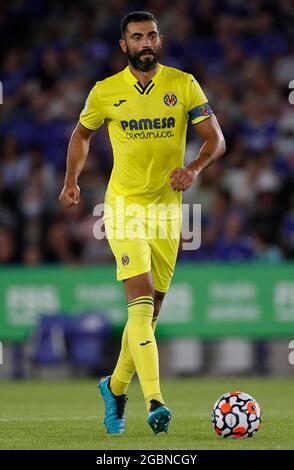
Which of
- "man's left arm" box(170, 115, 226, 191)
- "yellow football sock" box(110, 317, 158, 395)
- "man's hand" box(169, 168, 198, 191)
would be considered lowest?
"yellow football sock" box(110, 317, 158, 395)

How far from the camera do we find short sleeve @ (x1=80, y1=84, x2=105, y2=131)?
291 inches

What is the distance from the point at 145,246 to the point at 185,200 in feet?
25.5

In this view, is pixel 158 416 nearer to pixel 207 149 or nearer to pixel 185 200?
pixel 207 149

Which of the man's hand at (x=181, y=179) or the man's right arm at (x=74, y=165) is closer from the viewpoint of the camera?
the man's hand at (x=181, y=179)

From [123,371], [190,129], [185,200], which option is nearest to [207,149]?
[123,371]

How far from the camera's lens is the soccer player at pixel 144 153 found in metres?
7.20

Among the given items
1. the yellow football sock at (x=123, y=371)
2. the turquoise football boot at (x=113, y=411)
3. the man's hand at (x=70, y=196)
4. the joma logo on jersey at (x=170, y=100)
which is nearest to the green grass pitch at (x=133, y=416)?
the turquoise football boot at (x=113, y=411)

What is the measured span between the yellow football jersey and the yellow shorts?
112mm

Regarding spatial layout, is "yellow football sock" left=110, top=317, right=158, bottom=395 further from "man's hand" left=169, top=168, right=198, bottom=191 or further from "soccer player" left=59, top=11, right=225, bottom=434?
"man's hand" left=169, top=168, right=198, bottom=191

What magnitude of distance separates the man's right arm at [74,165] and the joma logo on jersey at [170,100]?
553 mm

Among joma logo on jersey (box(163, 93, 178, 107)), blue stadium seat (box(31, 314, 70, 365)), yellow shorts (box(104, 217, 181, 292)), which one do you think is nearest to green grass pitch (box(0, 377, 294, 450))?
blue stadium seat (box(31, 314, 70, 365))

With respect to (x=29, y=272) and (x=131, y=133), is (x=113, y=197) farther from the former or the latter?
(x=29, y=272)

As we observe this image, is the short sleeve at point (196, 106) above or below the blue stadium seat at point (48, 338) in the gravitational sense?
above

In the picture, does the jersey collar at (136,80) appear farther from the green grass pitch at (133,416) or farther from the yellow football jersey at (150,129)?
the green grass pitch at (133,416)
